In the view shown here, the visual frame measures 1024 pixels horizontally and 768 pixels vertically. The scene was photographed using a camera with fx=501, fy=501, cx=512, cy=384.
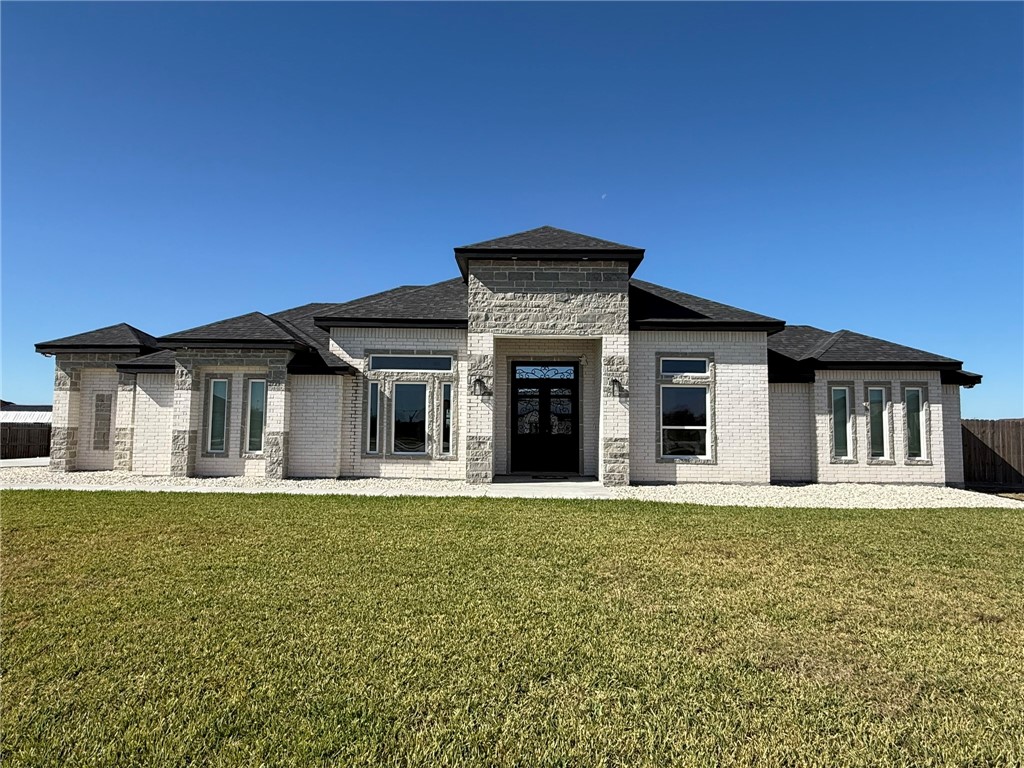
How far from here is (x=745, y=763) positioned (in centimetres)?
219

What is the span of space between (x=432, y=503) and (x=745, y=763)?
7.09m

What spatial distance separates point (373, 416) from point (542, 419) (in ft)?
15.2

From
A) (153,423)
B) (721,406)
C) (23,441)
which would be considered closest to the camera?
(721,406)

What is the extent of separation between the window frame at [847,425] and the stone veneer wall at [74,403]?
1876cm

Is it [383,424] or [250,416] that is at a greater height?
[250,416]

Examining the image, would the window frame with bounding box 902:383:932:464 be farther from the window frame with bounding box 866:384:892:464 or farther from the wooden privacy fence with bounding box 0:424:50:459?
the wooden privacy fence with bounding box 0:424:50:459

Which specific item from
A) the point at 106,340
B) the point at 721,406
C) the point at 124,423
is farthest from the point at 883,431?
the point at 106,340

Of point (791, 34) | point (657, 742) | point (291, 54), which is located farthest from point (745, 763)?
point (791, 34)

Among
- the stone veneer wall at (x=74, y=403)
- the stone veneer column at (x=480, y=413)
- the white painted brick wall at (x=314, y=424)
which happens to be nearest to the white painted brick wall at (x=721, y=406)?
the stone veneer column at (x=480, y=413)

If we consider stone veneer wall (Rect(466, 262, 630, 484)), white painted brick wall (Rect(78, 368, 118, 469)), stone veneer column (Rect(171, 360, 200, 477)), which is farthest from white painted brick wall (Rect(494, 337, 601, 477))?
white painted brick wall (Rect(78, 368, 118, 469))

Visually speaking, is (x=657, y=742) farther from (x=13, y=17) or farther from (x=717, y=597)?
(x=13, y=17)

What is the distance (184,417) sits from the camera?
12477 mm

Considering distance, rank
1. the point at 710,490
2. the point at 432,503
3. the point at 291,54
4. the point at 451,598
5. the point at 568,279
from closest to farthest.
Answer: the point at 451,598 < the point at 432,503 < the point at 291,54 < the point at 710,490 < the point at 568,279

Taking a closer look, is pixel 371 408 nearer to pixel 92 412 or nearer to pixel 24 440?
pixel 92 412
